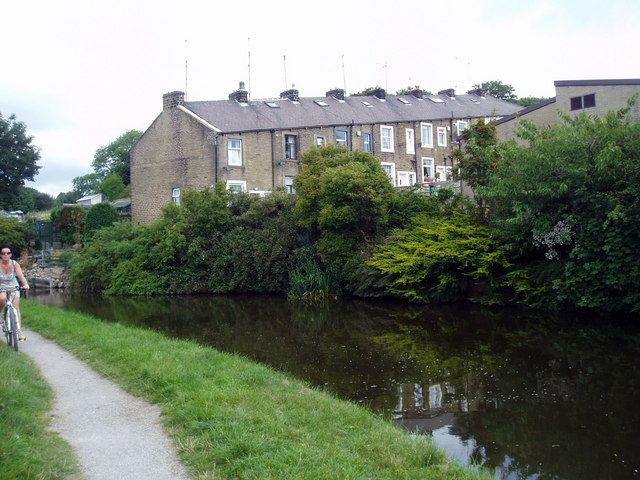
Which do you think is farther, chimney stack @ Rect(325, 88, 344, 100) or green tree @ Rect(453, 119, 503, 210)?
chimney stack @ Rect(325, 88, 344, 100)

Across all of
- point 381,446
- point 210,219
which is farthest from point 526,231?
point 210,219

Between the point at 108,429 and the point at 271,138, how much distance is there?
1205 inches

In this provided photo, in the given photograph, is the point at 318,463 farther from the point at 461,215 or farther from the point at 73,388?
the point at 461,215

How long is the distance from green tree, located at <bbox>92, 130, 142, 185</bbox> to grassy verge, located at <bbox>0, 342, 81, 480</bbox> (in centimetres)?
7315

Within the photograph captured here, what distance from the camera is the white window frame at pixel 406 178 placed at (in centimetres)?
4003

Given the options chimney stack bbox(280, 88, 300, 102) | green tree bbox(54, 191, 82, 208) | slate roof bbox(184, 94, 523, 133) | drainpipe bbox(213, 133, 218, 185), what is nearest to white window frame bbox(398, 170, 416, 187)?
slate roof bbox(184, 94, 523, 133)

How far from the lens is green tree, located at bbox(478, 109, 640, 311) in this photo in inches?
541

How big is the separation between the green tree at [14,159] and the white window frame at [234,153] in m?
29.1

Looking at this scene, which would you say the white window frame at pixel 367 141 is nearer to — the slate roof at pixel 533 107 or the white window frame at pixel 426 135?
the white window frame at pixel 426 135

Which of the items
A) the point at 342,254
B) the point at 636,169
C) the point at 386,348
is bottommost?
A: the point at 386,348

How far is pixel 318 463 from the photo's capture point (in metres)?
4.70

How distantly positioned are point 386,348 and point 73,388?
6.95 metres

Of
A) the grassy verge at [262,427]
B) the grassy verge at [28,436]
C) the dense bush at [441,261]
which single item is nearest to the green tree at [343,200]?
the dense bush at [441,261]

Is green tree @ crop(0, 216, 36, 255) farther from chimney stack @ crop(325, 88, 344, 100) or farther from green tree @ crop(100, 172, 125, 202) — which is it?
chimney stack @ crop(325, 88, 344, 100)
